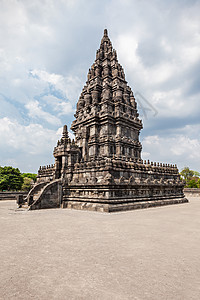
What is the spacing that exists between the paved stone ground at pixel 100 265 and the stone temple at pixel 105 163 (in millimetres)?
8017

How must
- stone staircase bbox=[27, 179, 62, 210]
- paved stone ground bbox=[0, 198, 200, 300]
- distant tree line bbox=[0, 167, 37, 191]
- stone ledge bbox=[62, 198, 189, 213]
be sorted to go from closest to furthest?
paved stone ground bbox=[0, 198, 200, 300]
stone ledge bbox=[62, 198, 189, 213]
stone staircase bbox=[27, 179, 62, 210]
distant tree line bbox=[0, 167, 37, 191]

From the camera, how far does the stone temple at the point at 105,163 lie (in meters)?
16.8

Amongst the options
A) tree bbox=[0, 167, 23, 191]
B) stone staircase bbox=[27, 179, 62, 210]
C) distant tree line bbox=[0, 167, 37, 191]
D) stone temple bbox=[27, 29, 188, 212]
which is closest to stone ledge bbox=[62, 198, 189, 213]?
stone temple bbox=[27, 29, 188, 212]

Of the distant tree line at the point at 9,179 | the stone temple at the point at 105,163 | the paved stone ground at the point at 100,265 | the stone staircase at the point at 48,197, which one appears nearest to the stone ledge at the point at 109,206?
the stone temple at the point at 105,163

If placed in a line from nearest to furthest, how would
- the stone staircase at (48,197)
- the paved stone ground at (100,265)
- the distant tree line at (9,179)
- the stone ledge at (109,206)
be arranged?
1. the paved stone ground at (100,265)
2. the stone ledge at (109,206)
3. the stone staircase at (48,197)
4. the distant tree line at (9,179)

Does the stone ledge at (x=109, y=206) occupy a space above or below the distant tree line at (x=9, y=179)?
below

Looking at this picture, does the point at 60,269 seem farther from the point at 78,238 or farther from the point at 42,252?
the point at 78,238

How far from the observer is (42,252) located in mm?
5512

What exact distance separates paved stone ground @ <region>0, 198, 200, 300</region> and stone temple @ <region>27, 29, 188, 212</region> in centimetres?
802

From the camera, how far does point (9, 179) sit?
47875 mm

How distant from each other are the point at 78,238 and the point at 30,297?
149 inches

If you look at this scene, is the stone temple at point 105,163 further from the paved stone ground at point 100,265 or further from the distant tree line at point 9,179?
the distant tree line at point 9,179

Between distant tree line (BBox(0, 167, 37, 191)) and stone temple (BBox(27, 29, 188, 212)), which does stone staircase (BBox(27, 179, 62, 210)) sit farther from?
distant tree line (BBox(0, 167, 37, 191))

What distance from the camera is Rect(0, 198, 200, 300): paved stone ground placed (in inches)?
136
